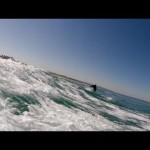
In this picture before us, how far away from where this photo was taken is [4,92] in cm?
722
